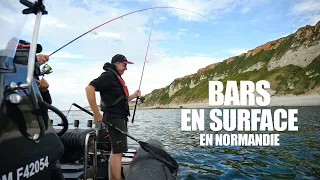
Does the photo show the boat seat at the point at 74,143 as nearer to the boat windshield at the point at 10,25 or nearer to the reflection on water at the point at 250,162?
the boat windshield at the point at 10,25

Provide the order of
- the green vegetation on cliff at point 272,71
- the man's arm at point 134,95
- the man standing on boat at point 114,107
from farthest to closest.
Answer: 1. the green vegetation on cliff at point 272,71
2. the man's arm at point 134,95
3. the man standing on boat at point 114,107

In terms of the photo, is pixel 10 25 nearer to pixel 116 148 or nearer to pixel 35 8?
pixel 35 8

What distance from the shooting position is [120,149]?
500 centimetres

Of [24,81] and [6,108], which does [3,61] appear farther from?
[6,108]

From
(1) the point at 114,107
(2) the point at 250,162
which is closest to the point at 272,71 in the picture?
(2) the point at 250,162

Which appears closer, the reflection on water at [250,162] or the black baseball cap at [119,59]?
the black baseball cap at [119,59]

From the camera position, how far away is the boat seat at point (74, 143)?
16.2 feet

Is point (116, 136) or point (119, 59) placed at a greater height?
point (119, 59)

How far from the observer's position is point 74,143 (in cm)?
497

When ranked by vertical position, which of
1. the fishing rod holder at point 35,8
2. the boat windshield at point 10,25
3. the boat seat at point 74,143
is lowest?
the boat seat at point 74,143

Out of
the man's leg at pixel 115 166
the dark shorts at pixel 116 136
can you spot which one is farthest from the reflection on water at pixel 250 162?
the dark shorts at pixel 116 136

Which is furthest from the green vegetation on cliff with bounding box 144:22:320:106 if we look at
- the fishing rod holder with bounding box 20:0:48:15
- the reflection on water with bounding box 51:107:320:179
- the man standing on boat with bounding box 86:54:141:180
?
the fishing rod holder with bounding box 20:0:48:15

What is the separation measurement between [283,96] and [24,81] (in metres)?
114

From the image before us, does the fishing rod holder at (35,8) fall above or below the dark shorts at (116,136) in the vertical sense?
above
